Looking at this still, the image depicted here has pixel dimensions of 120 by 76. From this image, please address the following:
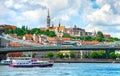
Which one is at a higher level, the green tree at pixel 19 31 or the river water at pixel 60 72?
the green tree at pixel 19 31

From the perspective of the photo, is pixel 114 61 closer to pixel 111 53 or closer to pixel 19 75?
pixel 111 53

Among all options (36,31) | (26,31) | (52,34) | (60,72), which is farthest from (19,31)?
(60,72)

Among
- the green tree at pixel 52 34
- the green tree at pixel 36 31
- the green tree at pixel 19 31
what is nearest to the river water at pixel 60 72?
the green tree at pixel 19 31

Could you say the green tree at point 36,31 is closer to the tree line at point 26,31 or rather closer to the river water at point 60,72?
the tree line at point 26,31

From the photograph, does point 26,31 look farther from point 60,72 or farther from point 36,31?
point 60,72

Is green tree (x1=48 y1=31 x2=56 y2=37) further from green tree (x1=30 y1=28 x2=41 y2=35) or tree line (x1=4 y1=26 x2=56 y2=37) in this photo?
green tree (x1=30 y1=28 x2=41 y2=35)

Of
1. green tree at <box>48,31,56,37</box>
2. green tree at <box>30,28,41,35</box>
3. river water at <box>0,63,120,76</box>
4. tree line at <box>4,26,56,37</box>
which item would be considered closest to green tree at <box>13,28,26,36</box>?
tree line at <box>4,26,56,37</box>

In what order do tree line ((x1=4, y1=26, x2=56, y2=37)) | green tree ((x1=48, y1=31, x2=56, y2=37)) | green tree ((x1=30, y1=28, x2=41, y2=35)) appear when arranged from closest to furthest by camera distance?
tree line ((x1=4, y1=26, x2=56, y2=37)) → green tree ((x1=30, y1=28, x2=41, y2=35)) → green tree ((x1=48, y1=31, x2=56, y2=37))

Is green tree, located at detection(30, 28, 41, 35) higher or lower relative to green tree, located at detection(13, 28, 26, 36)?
higher

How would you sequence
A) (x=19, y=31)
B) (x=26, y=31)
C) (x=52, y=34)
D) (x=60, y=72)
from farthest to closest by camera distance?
(x=52, y=34), (x=26, y=31), (x=19, y=31), (x=60, y=72)

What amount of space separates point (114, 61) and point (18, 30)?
54.8 metres

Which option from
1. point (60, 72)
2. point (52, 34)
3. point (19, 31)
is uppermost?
point (52, 34)

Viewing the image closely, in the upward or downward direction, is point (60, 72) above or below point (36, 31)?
below

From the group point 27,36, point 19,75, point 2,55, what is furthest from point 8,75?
point 27,36
